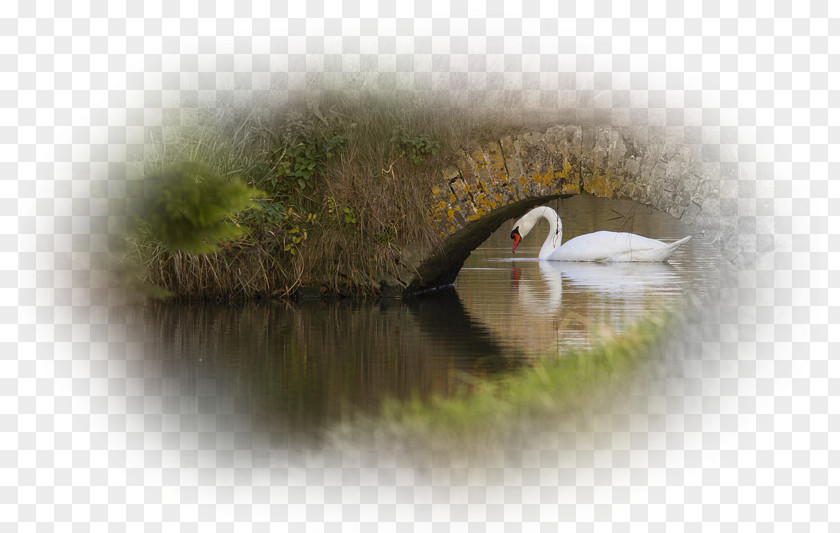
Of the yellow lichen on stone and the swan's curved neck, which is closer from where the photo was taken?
the yellow lichen on stone

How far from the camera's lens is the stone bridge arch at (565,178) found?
786 cm

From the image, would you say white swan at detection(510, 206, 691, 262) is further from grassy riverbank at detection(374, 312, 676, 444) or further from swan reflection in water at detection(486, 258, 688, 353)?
grassy riverbank at detection(374, 312, 676, 444)

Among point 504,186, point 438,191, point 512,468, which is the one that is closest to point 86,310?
point 438,191

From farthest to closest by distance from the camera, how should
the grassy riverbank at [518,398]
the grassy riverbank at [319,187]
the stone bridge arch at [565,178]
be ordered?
the grassy riverbank at [319,187] < the stone bridge arch at [565,178] < the grassy riverbank at [518,398]

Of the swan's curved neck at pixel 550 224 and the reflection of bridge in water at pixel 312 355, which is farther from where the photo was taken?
the swan's curved neck at pixel 550 224

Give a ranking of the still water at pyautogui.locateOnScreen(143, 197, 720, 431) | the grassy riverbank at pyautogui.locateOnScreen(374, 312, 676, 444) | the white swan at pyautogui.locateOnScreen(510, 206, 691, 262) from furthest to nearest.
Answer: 1. the white swan at pyautogui.locateOnScreen(510, 206, 691, 262)
2. the still water at pyautogui.locateOnScreen(143, 197, 720, 431)
3. the grassy riverbank at pyautogui.locateOnScreen(374, 312, 676, 444)

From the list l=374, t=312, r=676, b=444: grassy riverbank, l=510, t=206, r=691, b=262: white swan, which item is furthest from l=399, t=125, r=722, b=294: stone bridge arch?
l=510, t=206, r=691, b=262: white swan

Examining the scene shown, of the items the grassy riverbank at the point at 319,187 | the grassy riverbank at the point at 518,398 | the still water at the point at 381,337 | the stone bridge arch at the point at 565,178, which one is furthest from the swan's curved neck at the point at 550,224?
the grassy riverbank at the point at 518,398

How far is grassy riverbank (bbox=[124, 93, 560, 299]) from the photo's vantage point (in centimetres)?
880

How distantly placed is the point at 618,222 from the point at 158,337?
11161 mm

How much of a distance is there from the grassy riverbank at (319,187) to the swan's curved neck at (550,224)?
350cm

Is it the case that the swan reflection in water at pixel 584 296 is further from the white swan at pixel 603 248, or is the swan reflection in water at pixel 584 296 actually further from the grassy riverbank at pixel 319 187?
the grassy riverbank at pixel 319 187

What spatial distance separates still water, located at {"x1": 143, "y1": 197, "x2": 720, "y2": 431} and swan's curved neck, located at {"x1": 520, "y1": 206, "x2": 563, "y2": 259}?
103cm

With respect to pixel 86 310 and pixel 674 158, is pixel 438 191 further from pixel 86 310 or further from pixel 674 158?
pixel 86 310
